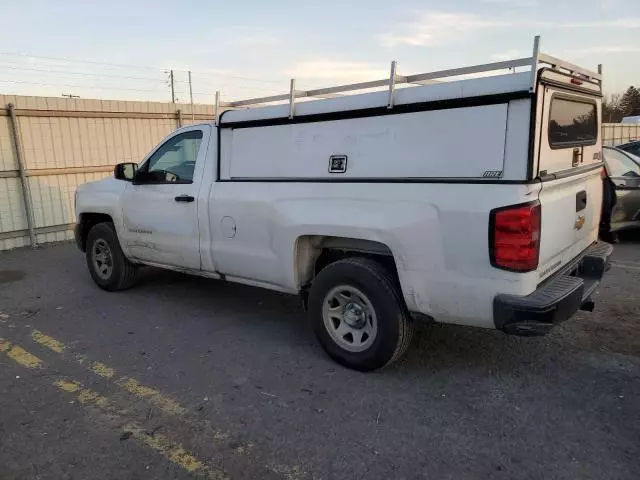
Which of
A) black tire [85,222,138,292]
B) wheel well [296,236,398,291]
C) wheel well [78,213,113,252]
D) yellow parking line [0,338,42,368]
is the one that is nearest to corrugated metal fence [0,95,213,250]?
wheel well [78,213,113,252]

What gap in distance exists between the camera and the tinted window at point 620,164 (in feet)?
26.8

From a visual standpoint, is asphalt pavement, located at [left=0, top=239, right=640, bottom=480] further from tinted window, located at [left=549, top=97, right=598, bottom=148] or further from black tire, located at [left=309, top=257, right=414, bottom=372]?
tinted window, located at [left=549, top=97, right=598, bottom=148]

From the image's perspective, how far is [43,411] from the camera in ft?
11.8

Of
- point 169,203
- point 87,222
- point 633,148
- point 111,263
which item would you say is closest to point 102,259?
point 111,263

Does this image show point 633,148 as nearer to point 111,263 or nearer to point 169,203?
point 169,203

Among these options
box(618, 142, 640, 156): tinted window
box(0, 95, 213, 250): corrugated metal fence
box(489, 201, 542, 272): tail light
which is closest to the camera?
box(489, 201, 542, 272): tail light

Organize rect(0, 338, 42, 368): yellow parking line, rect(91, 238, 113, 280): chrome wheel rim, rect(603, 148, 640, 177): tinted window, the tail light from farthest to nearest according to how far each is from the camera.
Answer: rect(603, 148, 640, 177): tinted window → rect(91, 238, 113, 280): chrome wheel rim → rect(0, 338, 42, 368): yellow parking line → the tail light

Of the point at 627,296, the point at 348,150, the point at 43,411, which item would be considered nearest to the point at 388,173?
the point at 348,150

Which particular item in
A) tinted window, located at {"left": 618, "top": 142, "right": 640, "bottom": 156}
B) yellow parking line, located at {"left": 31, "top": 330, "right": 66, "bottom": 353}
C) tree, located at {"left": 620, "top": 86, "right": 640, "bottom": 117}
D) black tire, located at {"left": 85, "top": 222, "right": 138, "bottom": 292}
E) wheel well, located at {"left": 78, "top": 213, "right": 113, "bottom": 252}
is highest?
tree, located at {"left": 620, "top": 86, "right": 640, "bottom": 117}

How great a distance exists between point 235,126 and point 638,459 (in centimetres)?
392

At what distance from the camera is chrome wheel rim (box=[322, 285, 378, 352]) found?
13.1 feet

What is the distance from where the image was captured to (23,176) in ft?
31.1

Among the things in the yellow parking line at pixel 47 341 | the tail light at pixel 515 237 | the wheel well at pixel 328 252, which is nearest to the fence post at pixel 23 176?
the yellow parking line at pixel 47 341

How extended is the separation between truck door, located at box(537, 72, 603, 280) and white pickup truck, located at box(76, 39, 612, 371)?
2cm
